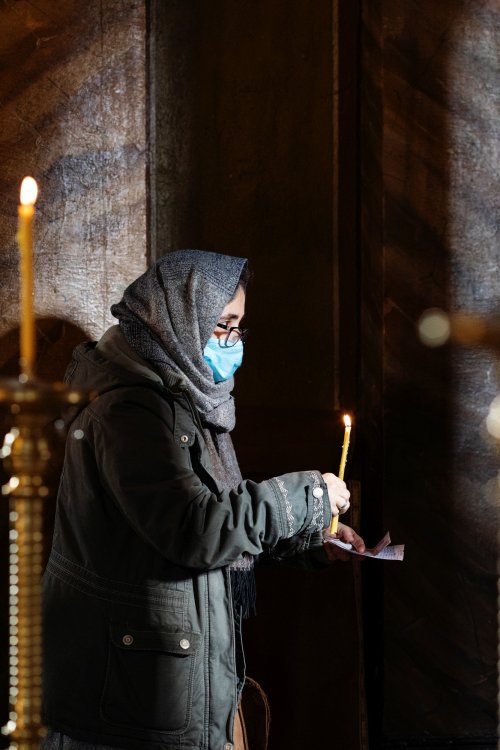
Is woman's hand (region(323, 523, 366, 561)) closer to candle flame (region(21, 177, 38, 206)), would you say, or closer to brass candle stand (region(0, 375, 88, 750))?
brass candle stand (region(0, 375, 88, 750))

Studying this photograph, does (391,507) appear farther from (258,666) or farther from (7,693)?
(7,693)

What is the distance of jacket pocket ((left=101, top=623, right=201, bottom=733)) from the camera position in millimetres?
1905

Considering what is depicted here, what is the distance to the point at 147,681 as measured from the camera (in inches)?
75.2

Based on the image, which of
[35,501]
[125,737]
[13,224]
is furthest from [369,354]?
[35,501]

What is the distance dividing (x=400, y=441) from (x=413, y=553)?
12.9 inches

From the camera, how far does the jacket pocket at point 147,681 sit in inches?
75.0

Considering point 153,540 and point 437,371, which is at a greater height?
point 437,371

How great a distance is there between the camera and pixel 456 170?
8.92ft

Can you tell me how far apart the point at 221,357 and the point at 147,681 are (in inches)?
28.6

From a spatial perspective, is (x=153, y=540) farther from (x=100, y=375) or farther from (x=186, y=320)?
(x=186, y=320)

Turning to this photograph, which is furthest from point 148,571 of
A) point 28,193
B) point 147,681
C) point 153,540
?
point 28,193

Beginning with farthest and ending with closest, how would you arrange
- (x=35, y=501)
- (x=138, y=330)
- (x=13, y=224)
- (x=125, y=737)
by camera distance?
(x=13, y=224), (x=138, y=330), (x=125, y=737), (x=35, y=501)

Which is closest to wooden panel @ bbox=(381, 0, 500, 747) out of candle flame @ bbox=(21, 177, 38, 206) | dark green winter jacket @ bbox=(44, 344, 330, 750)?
dark green winter jacket @ bbox=(44, 344, 330, 750)

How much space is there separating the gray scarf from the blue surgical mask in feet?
0.09
